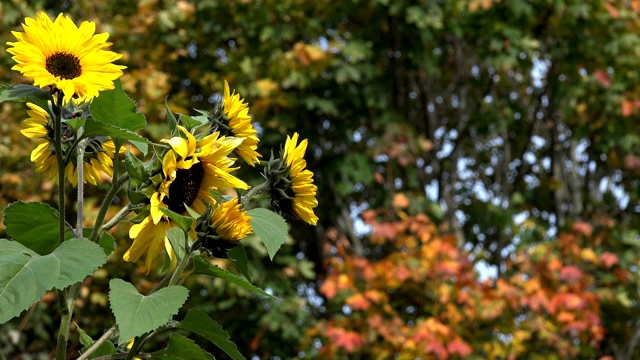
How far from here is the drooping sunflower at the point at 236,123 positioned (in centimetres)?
119

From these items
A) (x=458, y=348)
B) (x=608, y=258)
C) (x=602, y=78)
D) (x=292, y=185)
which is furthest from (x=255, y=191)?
(x=602, y=78)

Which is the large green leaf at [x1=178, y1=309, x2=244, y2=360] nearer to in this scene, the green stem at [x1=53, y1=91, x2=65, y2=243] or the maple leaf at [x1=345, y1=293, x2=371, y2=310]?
the green stem at [x1=53, y1=91, x2=65, y2=243]

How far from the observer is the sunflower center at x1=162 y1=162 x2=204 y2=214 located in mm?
1072

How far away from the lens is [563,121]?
20.2ft

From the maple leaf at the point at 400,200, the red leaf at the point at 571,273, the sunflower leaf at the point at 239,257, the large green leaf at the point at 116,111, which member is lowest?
the red leaf at the point at 571,273

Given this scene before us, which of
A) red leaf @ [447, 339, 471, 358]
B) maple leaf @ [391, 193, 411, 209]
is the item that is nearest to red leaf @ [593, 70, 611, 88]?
maple leaf @ [391, 193, 411, 209]

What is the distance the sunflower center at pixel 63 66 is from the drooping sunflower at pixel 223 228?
22 centimetres

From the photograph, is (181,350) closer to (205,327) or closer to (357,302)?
(205,327)

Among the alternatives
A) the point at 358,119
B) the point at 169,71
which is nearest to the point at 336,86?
the point at 358,119

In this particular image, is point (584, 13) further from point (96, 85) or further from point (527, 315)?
point (96, 85)

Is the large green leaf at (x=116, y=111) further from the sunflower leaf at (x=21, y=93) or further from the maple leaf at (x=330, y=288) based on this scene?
the maple leaf at (x=330, y=288)

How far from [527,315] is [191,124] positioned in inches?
178

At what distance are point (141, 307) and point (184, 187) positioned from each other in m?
0.17

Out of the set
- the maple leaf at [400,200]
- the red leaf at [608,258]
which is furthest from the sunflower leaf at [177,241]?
the red leaf at [608,258]
